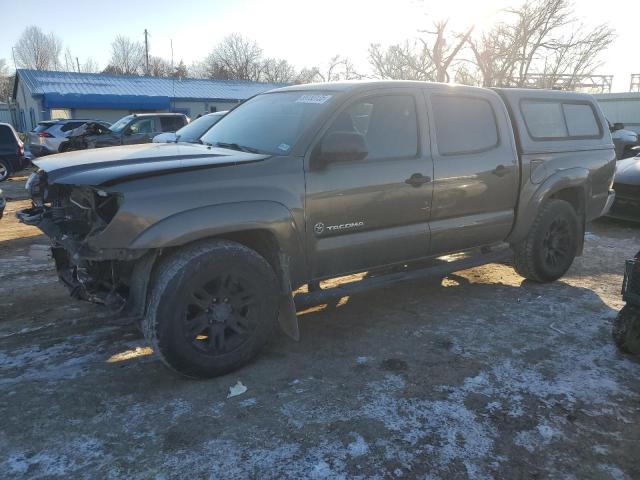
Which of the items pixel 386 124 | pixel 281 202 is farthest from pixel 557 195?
pixel 281 202

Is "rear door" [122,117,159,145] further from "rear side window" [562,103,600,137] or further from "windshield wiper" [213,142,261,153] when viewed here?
"rear side window" [562,103,600,137]

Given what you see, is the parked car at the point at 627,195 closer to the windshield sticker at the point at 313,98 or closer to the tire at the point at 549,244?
the tire at the point at 549,244

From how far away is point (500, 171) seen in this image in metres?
4.70

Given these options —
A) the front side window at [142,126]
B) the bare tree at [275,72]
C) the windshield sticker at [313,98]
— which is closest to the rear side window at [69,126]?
the front side window at [142,126]

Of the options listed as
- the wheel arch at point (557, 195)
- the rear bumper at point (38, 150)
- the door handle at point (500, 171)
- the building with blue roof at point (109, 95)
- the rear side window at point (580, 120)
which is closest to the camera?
the door handle at point (500, 171)

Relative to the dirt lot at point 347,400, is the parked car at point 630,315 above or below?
above

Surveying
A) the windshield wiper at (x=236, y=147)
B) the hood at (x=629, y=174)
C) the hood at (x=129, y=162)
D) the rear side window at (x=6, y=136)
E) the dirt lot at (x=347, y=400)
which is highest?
the rear side window at (x=6, y=136)

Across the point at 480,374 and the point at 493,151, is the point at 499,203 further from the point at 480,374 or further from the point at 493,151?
the point at 480,374

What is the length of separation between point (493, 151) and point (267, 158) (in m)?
2.27

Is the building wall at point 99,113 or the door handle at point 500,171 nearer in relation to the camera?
the door handle at point 500,171

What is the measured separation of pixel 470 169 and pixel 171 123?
12.8 metres

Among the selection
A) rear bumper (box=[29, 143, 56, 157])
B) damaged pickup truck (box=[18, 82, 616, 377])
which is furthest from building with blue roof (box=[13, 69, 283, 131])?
damaged pickup truck (box=[18, 82, 616, 377])

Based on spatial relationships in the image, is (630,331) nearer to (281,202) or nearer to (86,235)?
(281,202)

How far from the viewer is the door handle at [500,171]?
184 inches
